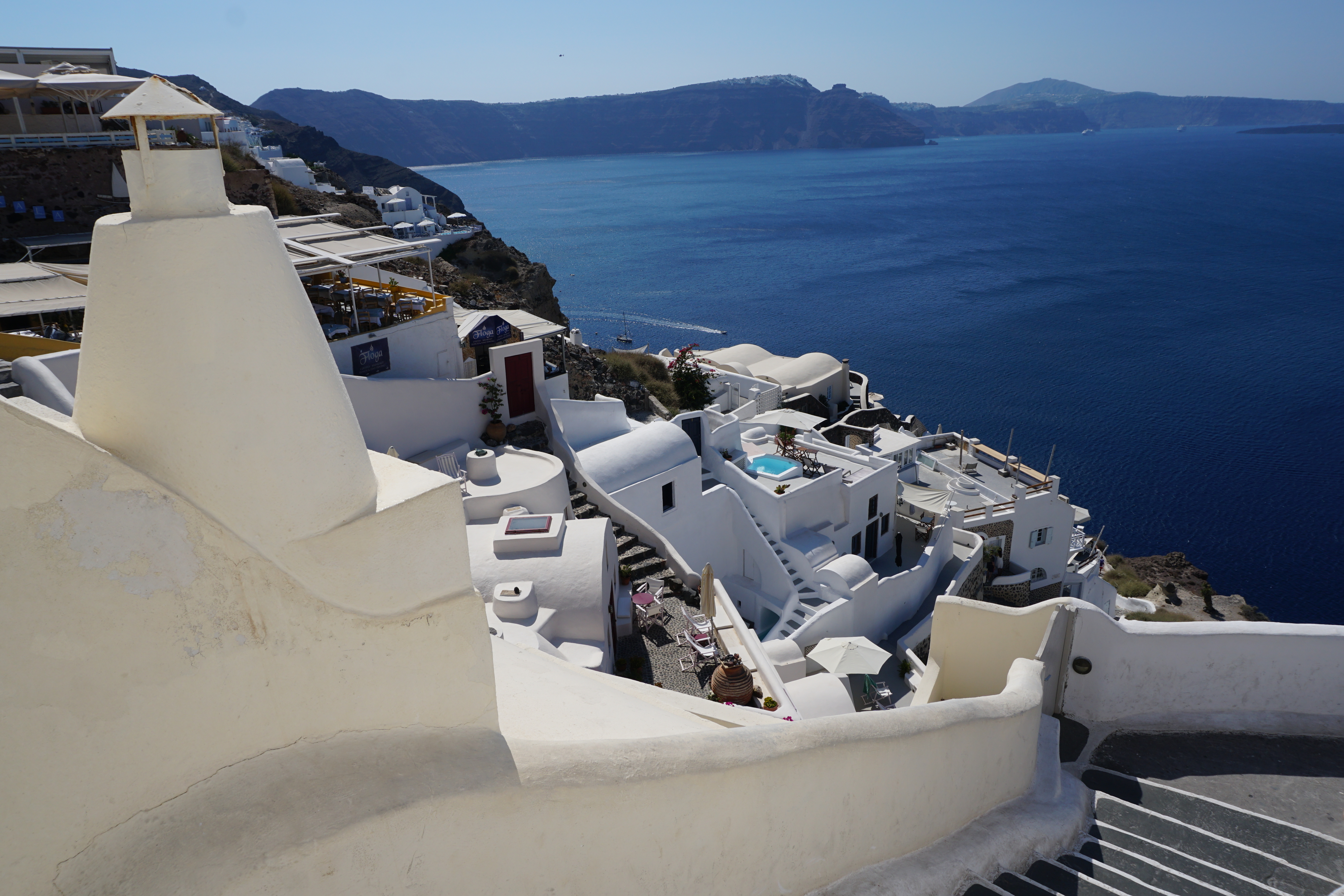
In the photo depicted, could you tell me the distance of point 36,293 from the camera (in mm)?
18750

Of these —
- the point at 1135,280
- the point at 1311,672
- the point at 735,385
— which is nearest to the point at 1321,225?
the point at 1135,280

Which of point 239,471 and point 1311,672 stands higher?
point 239,471

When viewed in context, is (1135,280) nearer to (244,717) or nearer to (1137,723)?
(1137,723)

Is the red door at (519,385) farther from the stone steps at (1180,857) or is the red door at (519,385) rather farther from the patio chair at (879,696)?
the stone steps at (1180,857)

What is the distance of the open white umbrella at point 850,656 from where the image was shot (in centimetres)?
2223

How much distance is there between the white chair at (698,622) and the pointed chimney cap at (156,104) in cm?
1461

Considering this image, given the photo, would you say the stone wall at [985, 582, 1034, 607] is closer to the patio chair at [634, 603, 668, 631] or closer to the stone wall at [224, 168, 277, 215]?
the patio chair at [634, 603, 668, 631]

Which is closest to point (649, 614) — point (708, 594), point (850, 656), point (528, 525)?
point (708, 594)

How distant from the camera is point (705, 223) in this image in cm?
14500

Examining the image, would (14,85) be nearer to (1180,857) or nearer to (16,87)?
(16,87)

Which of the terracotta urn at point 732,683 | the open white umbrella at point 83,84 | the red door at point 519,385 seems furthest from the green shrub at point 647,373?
the terracotta urn at point 732,683

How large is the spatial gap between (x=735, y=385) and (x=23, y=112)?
102 feet

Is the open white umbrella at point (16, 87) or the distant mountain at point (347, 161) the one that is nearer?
the open white umbrella at point (16, 87)

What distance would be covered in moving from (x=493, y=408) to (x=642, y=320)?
5903 cm
